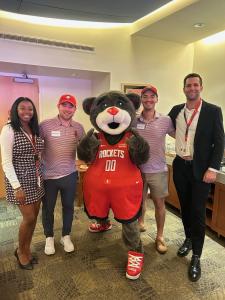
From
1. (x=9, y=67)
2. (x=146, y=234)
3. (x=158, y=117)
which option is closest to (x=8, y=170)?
(x=158, y=117)

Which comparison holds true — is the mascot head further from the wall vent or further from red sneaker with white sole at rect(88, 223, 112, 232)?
the wall vent

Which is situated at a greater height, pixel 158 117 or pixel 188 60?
pixel 188 60

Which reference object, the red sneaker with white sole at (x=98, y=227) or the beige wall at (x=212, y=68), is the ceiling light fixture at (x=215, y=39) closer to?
the beige wall at (x=212, y=68)

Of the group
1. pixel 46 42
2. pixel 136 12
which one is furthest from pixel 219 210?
pixel 46 42

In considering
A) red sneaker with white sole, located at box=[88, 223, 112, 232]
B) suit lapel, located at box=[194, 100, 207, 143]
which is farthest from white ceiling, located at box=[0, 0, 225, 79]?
red sneaker with white sole, located at box=[88, 223, 112, 232]

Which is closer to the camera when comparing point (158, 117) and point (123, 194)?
point (123, 194)

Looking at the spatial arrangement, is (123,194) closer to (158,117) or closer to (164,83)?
(158,117)

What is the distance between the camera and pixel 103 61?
3295 millimetres

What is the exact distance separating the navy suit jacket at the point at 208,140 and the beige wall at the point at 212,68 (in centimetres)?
167

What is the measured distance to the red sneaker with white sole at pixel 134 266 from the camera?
1907 mm

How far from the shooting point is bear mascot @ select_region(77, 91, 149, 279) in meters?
1.79

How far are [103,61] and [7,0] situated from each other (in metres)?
1.31

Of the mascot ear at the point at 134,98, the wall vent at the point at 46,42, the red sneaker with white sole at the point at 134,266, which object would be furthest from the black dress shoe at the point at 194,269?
the wall vent at the point at 46,42

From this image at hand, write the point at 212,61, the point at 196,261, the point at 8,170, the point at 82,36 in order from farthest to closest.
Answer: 1. the point at 212,61
2. the point at 82,36
3. the point at 196,261
4. the point at 8,170
